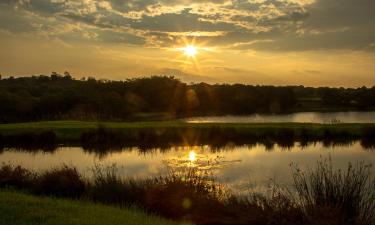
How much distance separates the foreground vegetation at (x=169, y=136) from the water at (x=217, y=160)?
299 centimetres

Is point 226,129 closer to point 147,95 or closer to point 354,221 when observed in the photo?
point 354,221

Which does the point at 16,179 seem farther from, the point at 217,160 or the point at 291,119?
the point at 291,119

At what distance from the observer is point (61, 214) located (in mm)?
11742

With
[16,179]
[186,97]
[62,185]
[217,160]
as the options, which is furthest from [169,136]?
[186,97]

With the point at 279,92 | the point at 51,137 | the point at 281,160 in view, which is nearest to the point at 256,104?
the point at 279,92

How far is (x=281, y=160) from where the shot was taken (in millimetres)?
29375

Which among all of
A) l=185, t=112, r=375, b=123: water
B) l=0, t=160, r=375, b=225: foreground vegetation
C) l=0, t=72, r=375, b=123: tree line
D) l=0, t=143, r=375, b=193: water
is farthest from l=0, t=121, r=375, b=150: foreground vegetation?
l=0, t=72, r=375, b=123: tree line

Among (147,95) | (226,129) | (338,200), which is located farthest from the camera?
(147,95)

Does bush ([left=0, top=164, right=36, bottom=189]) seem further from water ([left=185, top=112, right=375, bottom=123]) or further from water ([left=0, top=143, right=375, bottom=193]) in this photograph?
water ([left=185, top=112, right=375, bottom=123])

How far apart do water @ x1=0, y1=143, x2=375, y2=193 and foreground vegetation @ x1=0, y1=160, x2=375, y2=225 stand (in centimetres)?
451

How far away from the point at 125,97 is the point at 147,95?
24.6 feet

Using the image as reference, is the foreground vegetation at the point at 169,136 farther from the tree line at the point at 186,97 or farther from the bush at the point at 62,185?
the tree line at the point at 186,97

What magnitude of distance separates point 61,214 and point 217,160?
18.0 meters

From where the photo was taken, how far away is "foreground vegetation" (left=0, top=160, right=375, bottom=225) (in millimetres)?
11008
